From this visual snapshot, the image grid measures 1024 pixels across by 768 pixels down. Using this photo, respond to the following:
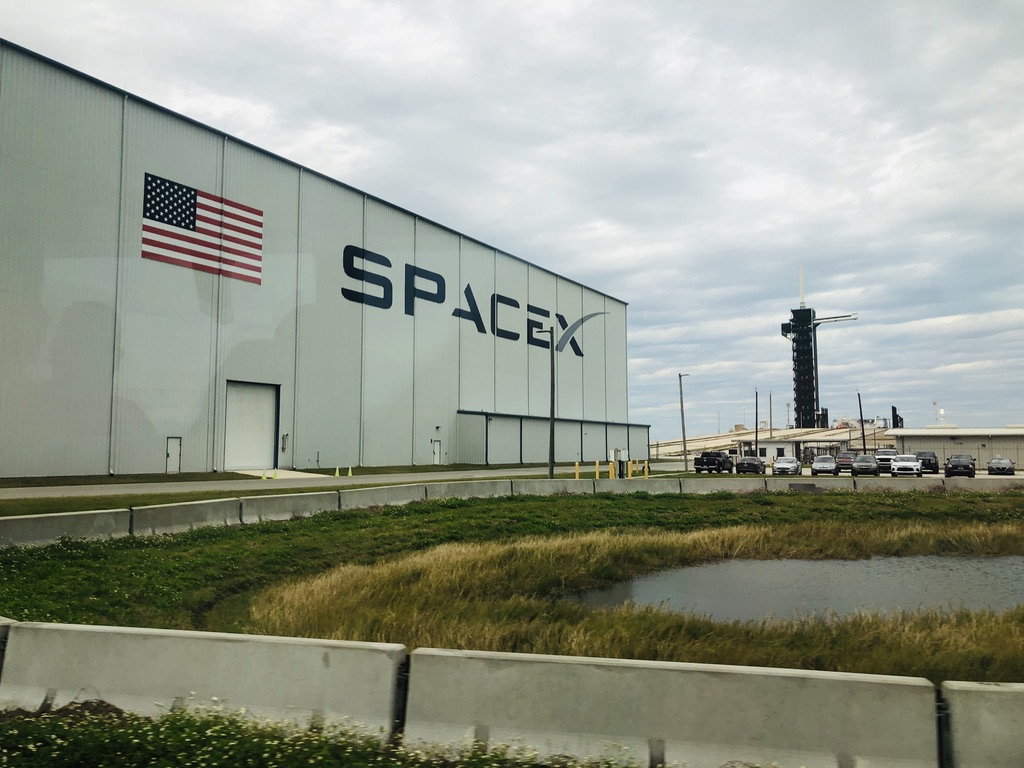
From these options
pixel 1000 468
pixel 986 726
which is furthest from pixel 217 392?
pixel 1000 468

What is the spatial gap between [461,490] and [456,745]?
22717 mm

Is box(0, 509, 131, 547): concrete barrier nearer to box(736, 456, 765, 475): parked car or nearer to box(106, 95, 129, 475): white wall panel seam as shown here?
box(106, 95, 129, 475): white wall panel seam

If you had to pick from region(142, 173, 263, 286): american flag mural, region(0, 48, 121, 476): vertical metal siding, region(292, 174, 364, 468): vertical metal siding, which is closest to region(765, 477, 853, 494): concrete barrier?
region(292, 174, 364, 468): vertical metal siding

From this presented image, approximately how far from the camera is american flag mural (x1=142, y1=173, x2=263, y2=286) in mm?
35875

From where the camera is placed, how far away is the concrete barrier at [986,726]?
518cm

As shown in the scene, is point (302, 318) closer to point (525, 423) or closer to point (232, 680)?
point (525, 423)

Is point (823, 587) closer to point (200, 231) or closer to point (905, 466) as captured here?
point (200, 231)

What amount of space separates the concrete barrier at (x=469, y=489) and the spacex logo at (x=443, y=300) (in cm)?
2015

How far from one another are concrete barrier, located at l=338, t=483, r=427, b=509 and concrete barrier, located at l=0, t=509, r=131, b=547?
7.33 m

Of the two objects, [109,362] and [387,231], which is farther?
[387,231]

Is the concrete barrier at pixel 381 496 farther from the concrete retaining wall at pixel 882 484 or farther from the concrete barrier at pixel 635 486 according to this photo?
the concrete retaining wall at pixel 882 484

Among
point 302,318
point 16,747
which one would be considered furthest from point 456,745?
point 302,318

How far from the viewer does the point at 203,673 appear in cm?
656

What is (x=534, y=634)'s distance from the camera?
377 inches
